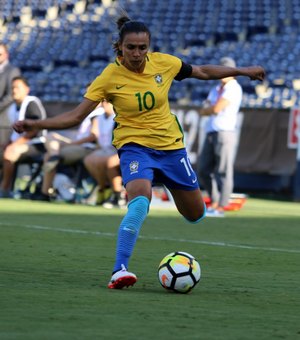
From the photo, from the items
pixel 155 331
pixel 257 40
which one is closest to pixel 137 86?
pixel 155 331

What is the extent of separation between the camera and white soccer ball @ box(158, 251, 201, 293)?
276 inches

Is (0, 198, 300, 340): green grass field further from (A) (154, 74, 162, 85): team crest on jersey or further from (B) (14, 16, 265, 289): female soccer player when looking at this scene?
(A) (154, 74, 162, 85): team crest on jersey

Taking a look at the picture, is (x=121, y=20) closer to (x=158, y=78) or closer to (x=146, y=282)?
(x=158, y=78)

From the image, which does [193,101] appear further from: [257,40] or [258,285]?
[258,285]

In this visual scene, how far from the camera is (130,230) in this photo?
7145 mm

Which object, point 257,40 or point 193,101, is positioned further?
point 257,40

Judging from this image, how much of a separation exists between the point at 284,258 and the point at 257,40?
21037mm

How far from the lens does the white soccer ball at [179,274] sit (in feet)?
23.0

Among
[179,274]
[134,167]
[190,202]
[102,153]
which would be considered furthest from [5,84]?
[179,274]

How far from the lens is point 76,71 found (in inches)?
1235

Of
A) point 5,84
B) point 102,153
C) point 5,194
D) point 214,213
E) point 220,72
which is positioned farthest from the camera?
point 5,194

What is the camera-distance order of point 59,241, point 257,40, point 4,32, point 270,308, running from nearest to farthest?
point 270,308 → point 59,241 → point 257,40 → point 4,32

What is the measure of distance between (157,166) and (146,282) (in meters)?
0.83

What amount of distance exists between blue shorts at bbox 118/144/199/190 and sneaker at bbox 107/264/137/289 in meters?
0.79
